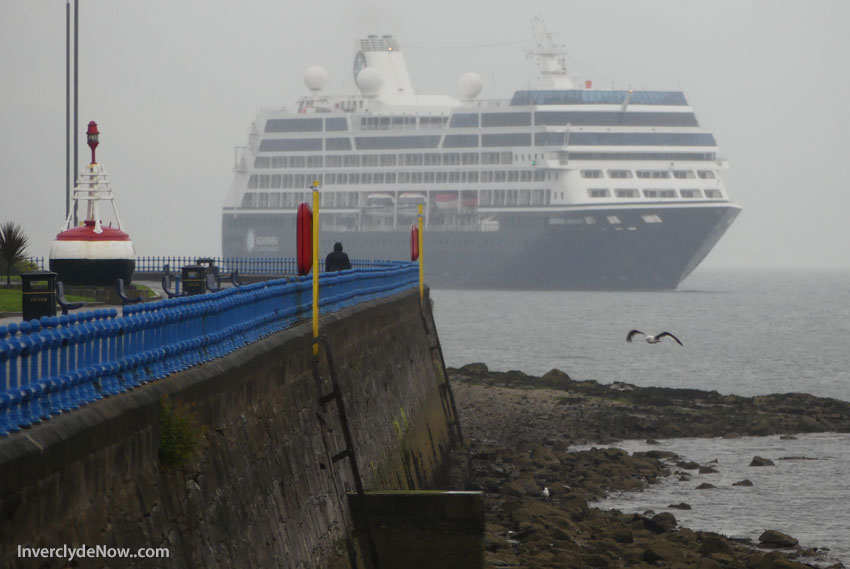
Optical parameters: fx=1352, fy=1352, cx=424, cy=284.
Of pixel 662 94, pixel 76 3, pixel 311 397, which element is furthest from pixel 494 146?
pixel 311 397

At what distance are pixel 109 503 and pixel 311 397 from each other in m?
6.07

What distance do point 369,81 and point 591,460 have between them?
99725 millimetres

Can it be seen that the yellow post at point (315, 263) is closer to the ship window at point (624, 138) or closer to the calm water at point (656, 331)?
the calm water at point (656, 331)

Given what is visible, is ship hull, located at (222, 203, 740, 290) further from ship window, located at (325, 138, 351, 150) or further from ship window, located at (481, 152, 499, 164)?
ship window, located at (325, 138, 351, 150)

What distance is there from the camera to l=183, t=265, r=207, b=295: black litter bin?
72.7 ft

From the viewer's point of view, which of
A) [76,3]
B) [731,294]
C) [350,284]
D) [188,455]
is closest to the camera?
[188,455]

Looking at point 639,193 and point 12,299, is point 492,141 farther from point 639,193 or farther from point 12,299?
point 12,299

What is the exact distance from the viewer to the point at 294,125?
123750 mm

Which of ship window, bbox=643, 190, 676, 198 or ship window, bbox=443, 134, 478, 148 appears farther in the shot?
ship window, bbox=443, 134, 478, 148

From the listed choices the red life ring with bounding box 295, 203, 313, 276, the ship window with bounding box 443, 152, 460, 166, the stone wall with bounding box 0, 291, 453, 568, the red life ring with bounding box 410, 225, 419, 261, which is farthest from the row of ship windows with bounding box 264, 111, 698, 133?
the red life ring with bounding box 295, 203, 313, 276

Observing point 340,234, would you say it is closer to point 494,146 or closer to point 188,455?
point 494,146

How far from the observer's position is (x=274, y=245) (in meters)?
124

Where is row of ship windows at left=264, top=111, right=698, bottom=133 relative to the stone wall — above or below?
above

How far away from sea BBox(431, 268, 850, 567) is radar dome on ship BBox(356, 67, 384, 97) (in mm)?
19624
